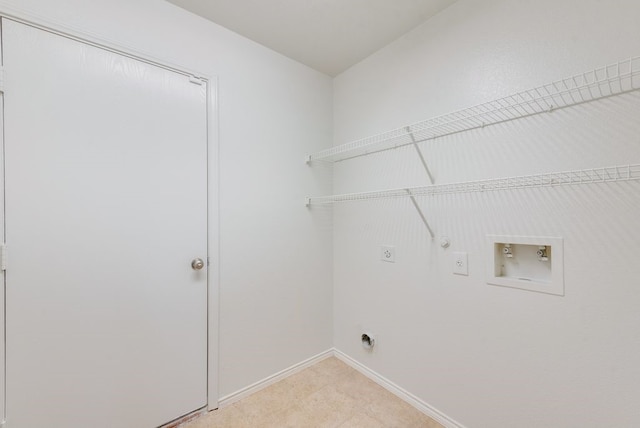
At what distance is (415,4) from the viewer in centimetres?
156

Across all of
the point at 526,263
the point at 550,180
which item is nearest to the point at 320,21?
the point at 550,180

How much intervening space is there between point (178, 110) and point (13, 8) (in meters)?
0.70

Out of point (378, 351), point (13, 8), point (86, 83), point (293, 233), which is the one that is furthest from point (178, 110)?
point (378, 351)

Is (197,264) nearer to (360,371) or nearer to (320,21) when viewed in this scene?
(360,371)

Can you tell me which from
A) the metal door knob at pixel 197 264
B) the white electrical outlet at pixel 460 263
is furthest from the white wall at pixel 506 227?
the metal door knob at pixel 197 264

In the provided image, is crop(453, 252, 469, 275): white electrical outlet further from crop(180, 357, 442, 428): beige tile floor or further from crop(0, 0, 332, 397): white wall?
crop(0, 0, 332, 397): white wall

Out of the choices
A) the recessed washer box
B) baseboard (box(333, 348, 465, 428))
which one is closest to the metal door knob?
baseboard (box(333, 348, 465, 428))

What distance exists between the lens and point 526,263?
131 cm

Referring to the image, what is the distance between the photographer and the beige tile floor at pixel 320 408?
1.58 metres

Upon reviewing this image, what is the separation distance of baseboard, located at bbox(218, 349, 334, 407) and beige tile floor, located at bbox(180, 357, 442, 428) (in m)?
0.03

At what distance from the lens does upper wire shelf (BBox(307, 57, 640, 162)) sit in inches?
40.2

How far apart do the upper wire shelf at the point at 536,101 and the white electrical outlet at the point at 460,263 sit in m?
0.70

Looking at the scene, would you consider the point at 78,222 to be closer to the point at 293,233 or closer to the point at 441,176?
the point at 293,233

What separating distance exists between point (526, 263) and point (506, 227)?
0.19 metres
